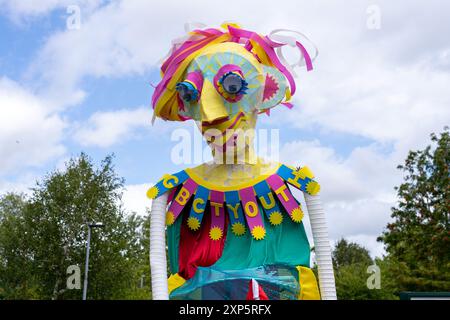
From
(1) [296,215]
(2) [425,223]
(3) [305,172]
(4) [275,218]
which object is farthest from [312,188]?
(2) [425,223]

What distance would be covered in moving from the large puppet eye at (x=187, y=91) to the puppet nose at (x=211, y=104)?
111mm

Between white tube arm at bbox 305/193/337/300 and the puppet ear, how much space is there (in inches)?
53.6

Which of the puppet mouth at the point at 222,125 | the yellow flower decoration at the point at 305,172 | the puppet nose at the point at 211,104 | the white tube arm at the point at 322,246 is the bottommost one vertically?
the white tube arm at the point at 322,246

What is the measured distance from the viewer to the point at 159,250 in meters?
7.80

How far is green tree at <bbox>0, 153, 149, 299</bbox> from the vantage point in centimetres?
2381

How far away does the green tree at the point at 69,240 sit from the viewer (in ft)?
78.1

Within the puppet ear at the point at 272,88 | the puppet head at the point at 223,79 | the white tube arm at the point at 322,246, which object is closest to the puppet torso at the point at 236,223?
the white tube arm at the point at 322,246

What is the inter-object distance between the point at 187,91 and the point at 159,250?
2.16m

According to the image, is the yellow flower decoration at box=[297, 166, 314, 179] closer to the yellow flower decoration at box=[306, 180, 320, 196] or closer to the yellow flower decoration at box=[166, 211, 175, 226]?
the yellow flower decoration at box=[306, 180, 320, 196]

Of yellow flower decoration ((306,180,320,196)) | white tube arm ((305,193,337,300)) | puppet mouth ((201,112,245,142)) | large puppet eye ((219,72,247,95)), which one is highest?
large puppet eye ((219,72,247,95))

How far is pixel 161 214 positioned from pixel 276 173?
1.70 meters

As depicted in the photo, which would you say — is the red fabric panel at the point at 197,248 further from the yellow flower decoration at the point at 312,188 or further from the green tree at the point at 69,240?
the green tree at the point at 69,240

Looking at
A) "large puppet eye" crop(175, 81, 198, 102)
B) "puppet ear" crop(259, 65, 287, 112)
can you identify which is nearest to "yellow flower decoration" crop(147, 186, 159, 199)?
"large puppet eye" crop(175, 81, 198, 102)
